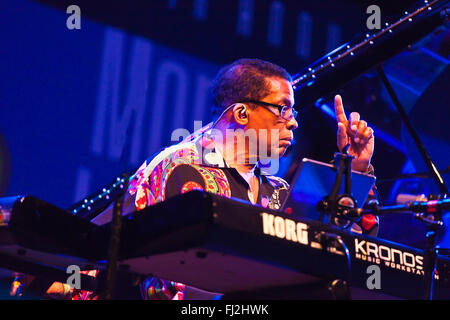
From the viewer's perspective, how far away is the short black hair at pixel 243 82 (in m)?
2.17

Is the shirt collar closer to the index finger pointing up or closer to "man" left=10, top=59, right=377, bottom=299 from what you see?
"man" left=10, top=59, right=377, bottom=299

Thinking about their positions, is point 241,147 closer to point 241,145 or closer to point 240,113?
point 241,145

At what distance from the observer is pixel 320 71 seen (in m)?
2.62

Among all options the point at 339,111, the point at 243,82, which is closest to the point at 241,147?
the point at 243,82

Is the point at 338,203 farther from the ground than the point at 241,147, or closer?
closer

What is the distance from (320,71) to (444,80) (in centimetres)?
126

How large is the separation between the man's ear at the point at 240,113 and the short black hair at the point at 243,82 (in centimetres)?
4

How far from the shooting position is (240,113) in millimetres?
2148

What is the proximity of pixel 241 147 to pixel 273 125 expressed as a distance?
139 mm

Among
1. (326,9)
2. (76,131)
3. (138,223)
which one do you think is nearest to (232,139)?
(138,223)

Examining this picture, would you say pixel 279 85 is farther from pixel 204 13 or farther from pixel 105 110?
pixel 204 13

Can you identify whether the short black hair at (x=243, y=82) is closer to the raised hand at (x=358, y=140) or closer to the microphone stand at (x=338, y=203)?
the raised hand at (x=358, y=140)

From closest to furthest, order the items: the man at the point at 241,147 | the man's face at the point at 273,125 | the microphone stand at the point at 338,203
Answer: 1. the microphone stand at the point at 338,203
2. the man at the point at 241,147
3. the man's face at the point at 273,125

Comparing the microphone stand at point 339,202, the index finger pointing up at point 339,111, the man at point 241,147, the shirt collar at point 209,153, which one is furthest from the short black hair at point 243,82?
the microphone stand at point 339,202
